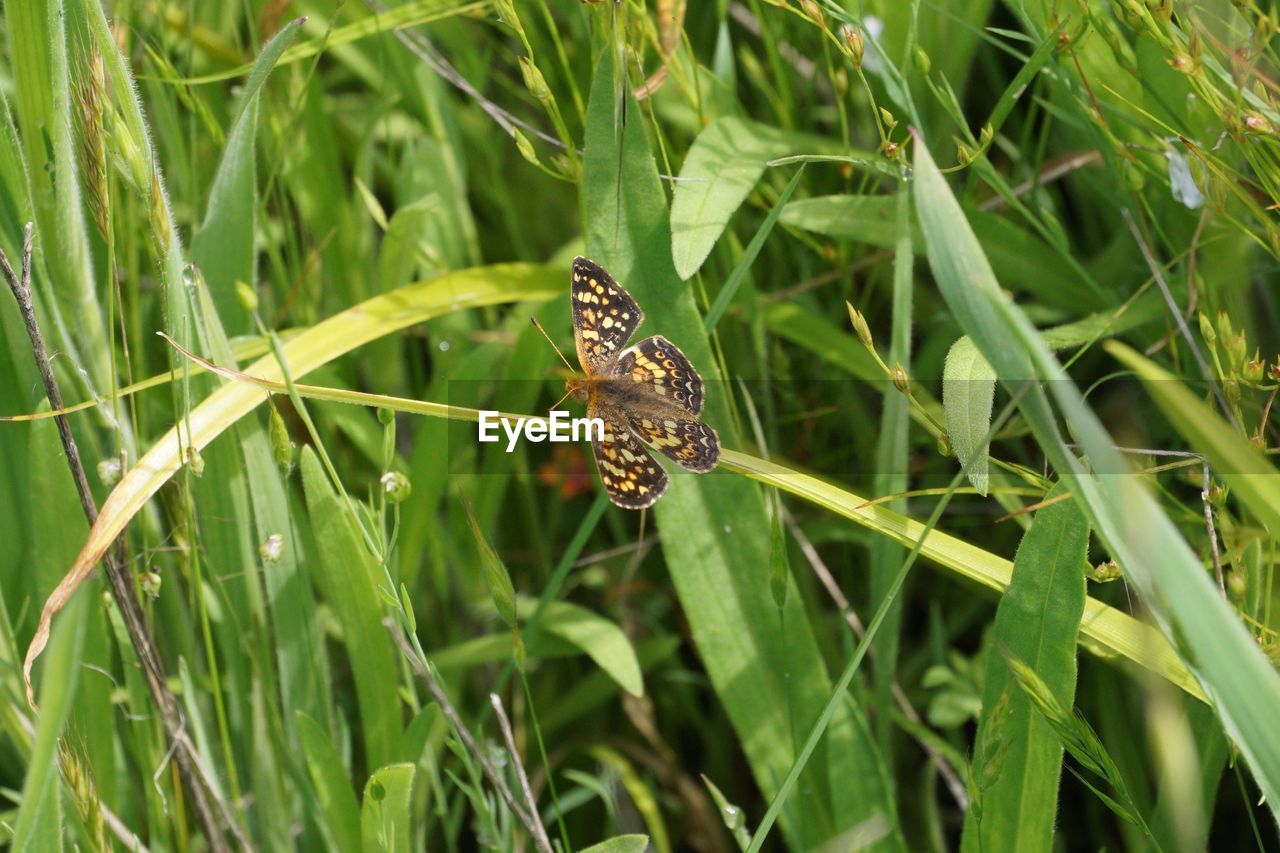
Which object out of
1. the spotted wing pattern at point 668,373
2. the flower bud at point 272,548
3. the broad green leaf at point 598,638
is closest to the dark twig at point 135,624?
the flower bud at point 272,548

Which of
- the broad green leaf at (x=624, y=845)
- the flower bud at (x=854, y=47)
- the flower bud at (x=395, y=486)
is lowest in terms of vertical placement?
the broad green leaf at (x=624, y=845)

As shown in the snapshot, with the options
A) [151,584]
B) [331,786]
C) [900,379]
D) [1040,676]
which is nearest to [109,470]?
[151,584]

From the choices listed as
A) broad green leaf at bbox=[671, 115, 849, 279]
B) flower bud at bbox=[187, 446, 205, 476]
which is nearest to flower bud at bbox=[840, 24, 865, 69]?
broad green leaf at bbox=[671, 115, 849, 279]

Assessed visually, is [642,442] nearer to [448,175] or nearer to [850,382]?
[850,382]

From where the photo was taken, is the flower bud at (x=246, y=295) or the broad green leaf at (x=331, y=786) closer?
the broad green leaf at (x=331, y=786)

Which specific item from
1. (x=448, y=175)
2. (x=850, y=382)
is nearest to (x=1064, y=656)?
→ (x=850, y=382)

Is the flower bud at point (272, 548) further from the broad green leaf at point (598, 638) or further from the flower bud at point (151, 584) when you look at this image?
the broad green leaf at point (598, 638)

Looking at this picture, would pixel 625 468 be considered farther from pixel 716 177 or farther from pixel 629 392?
pixel 716 177
